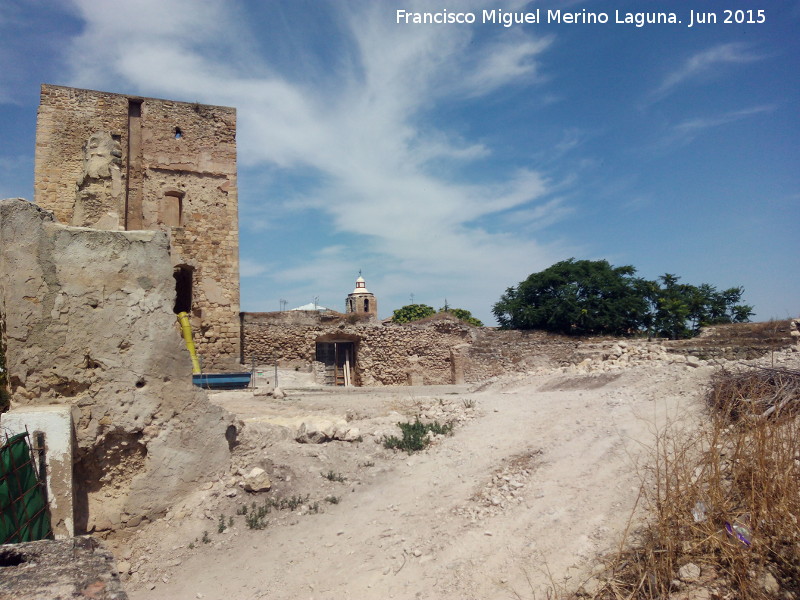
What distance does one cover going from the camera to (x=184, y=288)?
15.9 meters

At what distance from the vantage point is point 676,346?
17.5m

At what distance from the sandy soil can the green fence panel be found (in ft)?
2.92

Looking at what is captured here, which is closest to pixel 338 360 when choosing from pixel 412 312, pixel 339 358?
pixel 339 358

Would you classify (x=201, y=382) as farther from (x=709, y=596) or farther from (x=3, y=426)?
(x=709, y=596)

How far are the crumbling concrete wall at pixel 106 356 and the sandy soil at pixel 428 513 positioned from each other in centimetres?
40

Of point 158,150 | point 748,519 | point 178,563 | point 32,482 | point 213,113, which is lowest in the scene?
point 178,563

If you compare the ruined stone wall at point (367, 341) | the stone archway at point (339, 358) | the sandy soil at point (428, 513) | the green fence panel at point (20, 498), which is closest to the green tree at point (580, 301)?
the ruined stone wall at point (367, 341)

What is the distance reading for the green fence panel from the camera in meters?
4.05

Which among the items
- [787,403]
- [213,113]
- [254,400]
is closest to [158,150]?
[213,113]

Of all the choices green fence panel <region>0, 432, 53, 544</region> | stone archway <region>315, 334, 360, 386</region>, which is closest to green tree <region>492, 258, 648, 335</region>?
stone archway <region>315, 334, 360, 386</region>

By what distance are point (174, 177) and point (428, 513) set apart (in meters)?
13.5

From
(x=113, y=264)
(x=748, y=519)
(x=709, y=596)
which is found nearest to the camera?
(x=709, y=596)

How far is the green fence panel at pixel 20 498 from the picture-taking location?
4.05 m

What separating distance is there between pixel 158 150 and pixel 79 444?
12.8m
